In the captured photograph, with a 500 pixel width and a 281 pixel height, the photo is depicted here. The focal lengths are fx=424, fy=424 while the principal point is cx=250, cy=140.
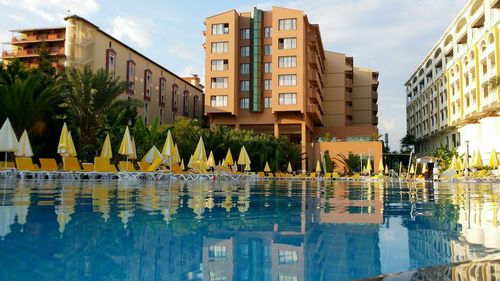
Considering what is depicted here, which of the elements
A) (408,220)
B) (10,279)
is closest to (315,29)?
(408,220)

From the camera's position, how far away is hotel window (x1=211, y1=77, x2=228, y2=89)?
52.5 metres

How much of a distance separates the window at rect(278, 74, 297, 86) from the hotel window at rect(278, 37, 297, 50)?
3.42 meters

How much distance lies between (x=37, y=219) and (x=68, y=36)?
39.3 meters

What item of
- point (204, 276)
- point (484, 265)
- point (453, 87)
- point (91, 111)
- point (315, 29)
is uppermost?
point (315, 29)

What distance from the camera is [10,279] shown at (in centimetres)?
279

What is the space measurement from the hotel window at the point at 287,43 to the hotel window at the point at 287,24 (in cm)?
132

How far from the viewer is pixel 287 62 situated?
2034 inches

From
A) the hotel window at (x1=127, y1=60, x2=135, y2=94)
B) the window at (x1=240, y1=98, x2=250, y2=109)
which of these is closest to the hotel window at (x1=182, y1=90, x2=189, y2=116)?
the window at (x1=240, y1=98, x2=250, y2=109)

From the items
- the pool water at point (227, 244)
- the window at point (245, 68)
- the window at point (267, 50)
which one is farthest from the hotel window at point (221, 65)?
the pool water at point (227, 244)

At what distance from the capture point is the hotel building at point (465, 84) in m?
40.9

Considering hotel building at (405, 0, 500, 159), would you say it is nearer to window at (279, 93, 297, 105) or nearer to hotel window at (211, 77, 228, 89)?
window at (279, 93, 297, 105)

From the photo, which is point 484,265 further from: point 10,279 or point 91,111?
point 91,111

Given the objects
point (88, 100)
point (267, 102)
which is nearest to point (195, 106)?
point (267, 102)

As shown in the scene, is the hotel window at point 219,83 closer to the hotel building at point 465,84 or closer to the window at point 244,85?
the window at point 244,85
